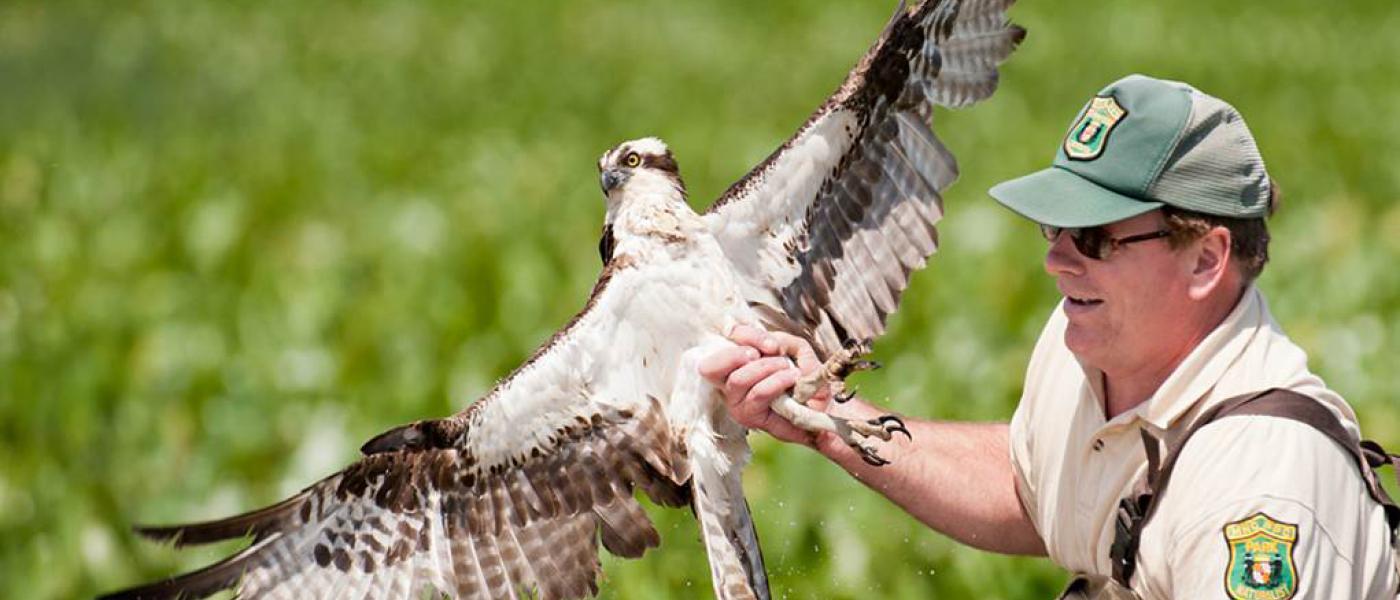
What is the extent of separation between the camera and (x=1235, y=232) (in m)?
3.54

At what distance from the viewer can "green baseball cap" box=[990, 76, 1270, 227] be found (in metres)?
3.52

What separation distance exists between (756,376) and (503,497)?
2.21 feet

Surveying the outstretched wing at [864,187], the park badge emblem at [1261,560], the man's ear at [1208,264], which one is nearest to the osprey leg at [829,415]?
the outstretched wing at [864,187]

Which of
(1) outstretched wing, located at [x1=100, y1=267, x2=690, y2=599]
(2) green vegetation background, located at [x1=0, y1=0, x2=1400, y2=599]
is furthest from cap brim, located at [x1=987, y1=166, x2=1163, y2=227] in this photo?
(2) green vegetation background, located at [x1=0, y1=0, x2=1400, y2=599]

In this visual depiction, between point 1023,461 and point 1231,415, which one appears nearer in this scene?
point 1231,415

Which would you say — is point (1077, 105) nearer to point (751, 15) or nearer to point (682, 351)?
point (751, 15)

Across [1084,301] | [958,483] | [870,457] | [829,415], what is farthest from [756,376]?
[958,483]

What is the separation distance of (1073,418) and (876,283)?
0.79 meters

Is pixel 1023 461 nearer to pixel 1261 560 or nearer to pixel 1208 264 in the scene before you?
pixel 1208 264

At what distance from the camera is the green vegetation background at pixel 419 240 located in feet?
22.5

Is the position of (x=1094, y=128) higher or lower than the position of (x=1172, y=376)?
higher

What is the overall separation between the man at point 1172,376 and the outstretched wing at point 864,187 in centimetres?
33

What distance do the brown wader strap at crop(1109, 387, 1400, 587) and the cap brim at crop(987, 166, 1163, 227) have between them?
414 millimetres

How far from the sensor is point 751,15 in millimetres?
22656
